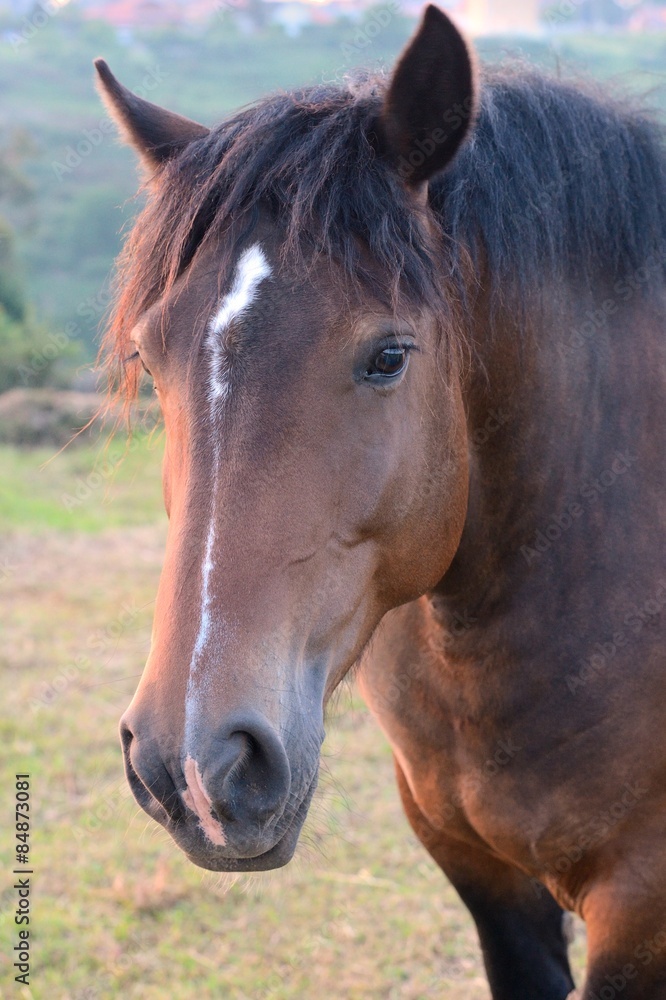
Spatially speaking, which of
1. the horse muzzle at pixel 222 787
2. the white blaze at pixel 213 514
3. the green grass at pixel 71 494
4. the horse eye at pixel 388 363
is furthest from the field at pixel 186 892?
the green grass at pixel 71 494

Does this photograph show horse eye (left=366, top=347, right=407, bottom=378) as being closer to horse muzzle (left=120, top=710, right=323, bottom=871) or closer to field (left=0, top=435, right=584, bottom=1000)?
horse muzzle (left=120, top=710, right=323, bottom=871)

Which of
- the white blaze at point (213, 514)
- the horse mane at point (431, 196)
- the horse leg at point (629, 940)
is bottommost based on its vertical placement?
the horse leg at point (629, 940)

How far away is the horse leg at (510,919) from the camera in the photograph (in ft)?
9.10

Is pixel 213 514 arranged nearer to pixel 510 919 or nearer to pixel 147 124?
pixel 147 124

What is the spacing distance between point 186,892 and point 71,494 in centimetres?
721

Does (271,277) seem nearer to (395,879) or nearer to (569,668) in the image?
(569,668)

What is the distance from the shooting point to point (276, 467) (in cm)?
171

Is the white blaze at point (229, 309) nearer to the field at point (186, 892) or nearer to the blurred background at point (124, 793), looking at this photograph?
the blurred background at point (124, 793)

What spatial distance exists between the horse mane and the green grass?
6892mm

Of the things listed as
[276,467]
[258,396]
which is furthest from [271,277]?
[276,467]

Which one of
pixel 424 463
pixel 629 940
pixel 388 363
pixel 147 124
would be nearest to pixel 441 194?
pixel 388 363

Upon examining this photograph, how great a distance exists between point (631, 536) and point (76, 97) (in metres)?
25.0

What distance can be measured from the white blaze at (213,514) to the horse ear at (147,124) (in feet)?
2.03

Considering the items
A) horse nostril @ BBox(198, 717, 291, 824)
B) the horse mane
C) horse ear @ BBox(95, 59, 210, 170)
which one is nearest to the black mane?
the horse mane
